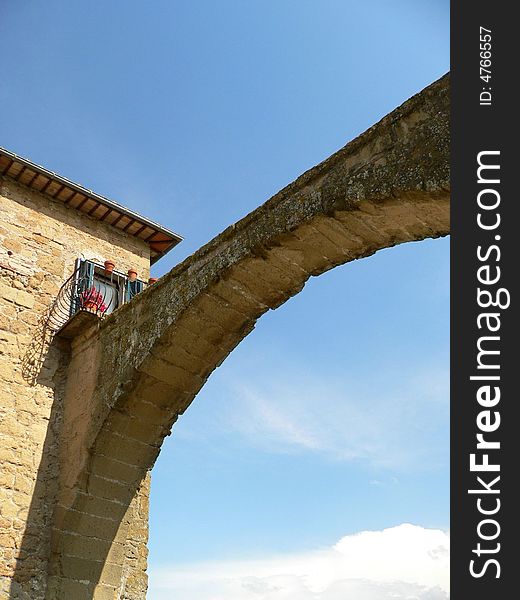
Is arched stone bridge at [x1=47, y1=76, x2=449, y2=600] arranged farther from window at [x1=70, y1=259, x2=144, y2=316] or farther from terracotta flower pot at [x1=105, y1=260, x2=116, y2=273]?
terracotta flower pot at [x1=105, y1=260, x2=116, y2=273]

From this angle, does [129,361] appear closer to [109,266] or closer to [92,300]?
[92,300]

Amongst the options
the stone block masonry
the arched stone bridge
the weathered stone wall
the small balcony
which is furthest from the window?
the arched stone bridge

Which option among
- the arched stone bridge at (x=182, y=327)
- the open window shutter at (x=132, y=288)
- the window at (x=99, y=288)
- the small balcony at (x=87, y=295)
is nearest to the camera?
the arched stone bridge at (x=182, y=327)

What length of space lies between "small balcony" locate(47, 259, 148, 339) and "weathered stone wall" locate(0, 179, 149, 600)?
12 centimetres

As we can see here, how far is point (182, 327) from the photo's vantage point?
6297 mm

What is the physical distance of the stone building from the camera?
21.5 feet

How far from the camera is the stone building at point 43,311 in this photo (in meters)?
6.56

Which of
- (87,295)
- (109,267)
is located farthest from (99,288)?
(87,295)

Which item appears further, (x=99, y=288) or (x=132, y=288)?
(x=132, y=288)

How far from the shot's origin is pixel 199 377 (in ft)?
21.7

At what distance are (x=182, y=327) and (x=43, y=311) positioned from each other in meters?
2.22

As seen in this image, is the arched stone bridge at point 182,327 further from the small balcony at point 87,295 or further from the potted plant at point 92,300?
the potted plant at point 92,300

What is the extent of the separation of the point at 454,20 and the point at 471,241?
4.09ft

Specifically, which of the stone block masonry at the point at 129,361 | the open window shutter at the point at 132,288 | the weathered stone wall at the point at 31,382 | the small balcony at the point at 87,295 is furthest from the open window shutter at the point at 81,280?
the open window shutter at the point at 132,288
